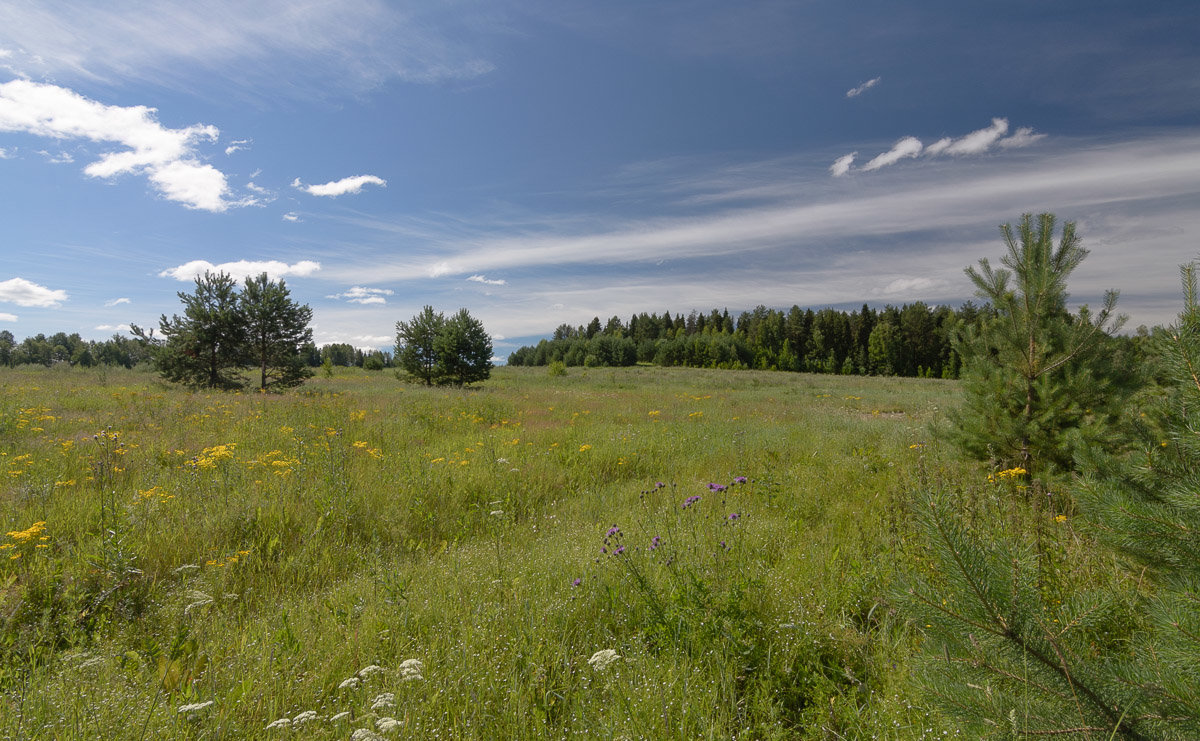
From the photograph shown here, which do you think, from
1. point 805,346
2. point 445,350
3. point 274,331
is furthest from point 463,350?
point 805,346

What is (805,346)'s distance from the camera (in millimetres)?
76438

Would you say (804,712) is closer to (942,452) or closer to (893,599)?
(893,599)

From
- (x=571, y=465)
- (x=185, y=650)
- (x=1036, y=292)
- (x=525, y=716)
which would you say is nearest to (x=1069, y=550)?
(x=1036, y=292)

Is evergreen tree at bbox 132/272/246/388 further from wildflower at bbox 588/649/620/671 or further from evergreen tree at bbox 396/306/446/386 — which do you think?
wildflower at bbox 588/649/620/671

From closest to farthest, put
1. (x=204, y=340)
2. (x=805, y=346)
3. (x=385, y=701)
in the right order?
(x=385, y=701), (x=204, y=340), (x=805, y=346)

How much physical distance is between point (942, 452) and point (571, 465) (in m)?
5.24

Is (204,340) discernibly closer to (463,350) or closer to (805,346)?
(463,350)

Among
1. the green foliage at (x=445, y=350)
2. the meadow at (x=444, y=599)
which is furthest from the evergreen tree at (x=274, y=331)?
the meadow at (x=444, y=599)

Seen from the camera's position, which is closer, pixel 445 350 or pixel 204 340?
pixel 204 340

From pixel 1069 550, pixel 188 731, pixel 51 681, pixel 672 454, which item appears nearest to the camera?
pixel 188 731

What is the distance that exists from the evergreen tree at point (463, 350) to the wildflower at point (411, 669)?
26.8 metres

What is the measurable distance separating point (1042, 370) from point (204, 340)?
27.8 meters

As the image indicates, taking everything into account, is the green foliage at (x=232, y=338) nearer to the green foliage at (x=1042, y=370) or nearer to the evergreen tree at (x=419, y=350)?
the evergreen tree at (x=419, y=350)

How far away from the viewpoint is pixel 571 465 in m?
7.16
